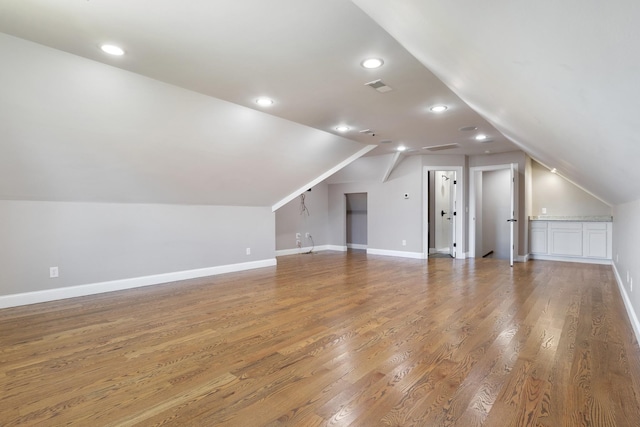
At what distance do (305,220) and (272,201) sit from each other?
7.34 ft

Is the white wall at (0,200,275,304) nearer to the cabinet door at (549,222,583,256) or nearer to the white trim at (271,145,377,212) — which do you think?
the white trim at (271,145,377,212)

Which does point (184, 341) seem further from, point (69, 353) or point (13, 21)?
point (13, 21)

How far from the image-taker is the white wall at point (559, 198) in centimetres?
668

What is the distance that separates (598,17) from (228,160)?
14.0ft

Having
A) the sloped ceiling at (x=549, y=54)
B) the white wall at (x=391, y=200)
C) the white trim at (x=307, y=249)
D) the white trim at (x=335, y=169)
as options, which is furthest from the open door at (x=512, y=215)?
the sloped ceiling at (x=549, y=54)

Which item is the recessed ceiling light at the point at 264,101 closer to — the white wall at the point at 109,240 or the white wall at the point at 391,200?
the white wall at the point at 109,240

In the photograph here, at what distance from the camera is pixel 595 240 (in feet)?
20.5

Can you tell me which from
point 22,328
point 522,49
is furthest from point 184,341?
point 522,49

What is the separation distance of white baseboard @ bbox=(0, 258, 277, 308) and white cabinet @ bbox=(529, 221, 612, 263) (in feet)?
20.3

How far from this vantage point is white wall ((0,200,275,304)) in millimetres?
3600

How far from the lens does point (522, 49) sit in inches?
41.9

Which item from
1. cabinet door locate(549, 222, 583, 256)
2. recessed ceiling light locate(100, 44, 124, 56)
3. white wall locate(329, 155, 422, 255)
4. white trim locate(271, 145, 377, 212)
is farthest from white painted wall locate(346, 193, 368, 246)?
recessed ceiling light locate(100, 44, 124, 56)

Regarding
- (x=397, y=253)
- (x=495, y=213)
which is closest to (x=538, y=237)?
(x=495, y=213)

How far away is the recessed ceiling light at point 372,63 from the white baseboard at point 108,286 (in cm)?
406
